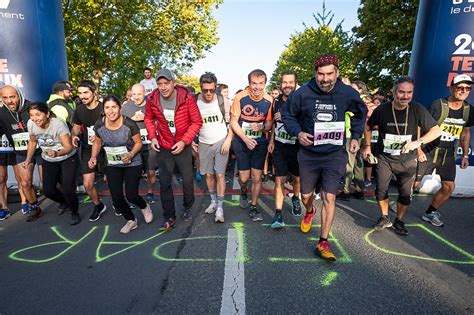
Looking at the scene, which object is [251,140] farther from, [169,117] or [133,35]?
[133,35]

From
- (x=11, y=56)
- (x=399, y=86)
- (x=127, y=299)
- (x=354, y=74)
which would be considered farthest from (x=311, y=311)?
(x=354, y=74)

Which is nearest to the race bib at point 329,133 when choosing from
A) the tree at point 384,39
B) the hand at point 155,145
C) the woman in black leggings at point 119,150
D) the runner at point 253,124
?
the runner at point 253,124

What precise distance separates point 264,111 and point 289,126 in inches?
37.3

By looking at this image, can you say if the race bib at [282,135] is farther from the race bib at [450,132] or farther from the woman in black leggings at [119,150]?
the race bib at [450,132]

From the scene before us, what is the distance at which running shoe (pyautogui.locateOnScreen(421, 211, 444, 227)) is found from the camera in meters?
4.23

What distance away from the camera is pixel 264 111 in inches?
169

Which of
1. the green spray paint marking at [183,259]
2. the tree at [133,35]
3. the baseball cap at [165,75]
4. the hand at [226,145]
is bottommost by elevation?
the green spray paint marking at [183,259]

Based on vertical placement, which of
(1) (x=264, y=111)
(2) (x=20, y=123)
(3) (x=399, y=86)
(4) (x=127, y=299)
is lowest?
(4) (x=127, y=299)

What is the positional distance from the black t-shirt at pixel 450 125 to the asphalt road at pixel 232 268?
1.15 m

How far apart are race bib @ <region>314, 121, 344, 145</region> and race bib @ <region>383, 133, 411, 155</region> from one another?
936 mm

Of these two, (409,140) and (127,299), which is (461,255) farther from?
(127,299)

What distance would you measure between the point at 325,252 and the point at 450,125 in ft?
8.73

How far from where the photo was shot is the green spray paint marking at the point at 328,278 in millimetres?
2793

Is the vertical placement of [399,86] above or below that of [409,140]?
above
